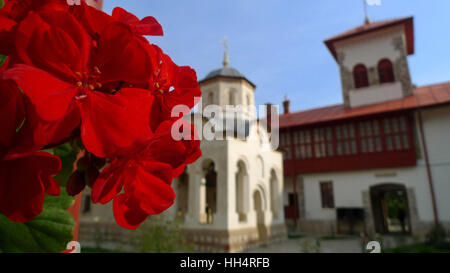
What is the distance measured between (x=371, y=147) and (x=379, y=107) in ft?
8.35

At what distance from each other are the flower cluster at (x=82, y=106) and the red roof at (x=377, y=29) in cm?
2146

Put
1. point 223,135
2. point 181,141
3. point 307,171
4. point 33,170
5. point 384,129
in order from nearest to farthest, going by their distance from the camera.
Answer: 1. point 33,170
2. point 181,141
3. point 223,135
4. point 384,129
5. point 307,171

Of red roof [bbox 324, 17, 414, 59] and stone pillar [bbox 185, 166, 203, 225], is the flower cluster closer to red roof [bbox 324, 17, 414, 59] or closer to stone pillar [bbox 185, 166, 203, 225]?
stone pillar [bbox 185, 166, 203, 225]

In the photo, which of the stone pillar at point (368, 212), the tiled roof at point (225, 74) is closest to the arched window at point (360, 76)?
the stone pillar at point (368, 212)

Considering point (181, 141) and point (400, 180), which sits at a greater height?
point (400, 180)

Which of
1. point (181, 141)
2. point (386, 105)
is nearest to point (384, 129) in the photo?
point (386, 105)

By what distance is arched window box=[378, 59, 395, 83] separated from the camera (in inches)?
718

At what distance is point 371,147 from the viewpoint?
654 inches

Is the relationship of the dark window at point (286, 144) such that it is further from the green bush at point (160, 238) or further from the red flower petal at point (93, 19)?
the red flower petal at point (93, 19)

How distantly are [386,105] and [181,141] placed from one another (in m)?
19.3

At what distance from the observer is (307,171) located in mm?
18094

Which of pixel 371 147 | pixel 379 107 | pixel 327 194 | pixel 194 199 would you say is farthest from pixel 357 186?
pixel 194 199

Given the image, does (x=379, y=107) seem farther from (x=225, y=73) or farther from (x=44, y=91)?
(x=44, y=91)
